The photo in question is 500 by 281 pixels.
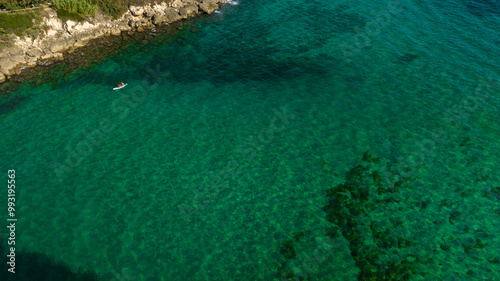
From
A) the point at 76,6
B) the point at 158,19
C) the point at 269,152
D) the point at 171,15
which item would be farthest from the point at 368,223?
the point at 76,6

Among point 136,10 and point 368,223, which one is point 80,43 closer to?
point 136,10

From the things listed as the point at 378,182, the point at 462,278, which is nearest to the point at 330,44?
the point at 378,182

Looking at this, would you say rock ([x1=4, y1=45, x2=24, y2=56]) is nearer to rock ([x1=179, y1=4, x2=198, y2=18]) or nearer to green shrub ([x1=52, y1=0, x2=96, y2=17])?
green shrub ([x1=52, y1=0, x2=96, y2=17])

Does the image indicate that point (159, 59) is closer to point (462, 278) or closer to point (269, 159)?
point (269, 159)

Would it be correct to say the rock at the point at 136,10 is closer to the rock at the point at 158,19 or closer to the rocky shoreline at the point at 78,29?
the rocky shoreline at the point at 78,29

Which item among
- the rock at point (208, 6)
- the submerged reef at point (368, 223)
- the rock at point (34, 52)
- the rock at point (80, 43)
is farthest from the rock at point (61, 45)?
the submerged reef at point (368, 223)

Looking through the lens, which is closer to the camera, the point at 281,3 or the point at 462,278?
the point at 462,278
